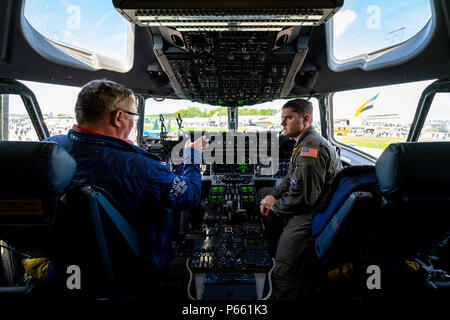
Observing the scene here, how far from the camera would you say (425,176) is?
2.39 feet

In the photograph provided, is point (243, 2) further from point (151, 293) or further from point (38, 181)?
point (151, 293)

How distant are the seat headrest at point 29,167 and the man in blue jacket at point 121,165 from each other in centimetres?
22

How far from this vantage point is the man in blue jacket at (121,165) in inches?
36.4

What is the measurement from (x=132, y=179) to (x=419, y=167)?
3.64 ft

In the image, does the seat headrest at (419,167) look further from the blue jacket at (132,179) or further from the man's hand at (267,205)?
the man's hand at (267,205)

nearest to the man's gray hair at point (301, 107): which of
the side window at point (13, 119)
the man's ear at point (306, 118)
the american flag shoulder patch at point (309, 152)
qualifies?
the man's ear at point (306, 118)

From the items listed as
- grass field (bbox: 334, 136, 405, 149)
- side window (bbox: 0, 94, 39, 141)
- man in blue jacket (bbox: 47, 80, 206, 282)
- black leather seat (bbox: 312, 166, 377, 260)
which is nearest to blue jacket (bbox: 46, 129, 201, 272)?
man in blue jacket (bbox: 47, 80, 206, 282)

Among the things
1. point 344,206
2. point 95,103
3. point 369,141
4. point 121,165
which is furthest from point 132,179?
point 369,141

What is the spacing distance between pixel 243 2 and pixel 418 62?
70.2 inches

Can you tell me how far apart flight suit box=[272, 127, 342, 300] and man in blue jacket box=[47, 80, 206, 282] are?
0.75 m

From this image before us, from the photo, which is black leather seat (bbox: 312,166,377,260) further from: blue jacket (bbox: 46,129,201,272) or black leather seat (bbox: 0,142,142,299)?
black leather seat (bbox: 0,142,142,299)

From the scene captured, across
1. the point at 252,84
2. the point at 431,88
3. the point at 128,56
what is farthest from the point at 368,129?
the point at 128,56

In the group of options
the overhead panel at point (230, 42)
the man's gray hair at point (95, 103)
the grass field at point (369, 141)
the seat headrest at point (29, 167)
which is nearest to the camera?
the seat headrest at point (29, 167)
